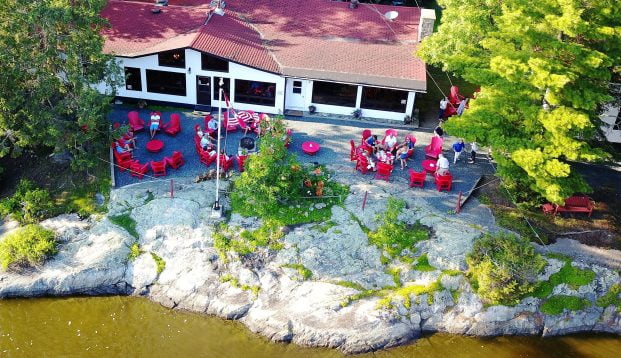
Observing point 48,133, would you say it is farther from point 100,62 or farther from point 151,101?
point 151,101

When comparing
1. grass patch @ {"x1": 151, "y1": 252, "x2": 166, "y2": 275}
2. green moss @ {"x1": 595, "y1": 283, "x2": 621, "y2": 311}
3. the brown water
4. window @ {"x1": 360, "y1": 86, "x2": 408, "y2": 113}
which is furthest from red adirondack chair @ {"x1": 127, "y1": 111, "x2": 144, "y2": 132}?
green moss @ {"x1": 595, "y1": 283, "x2": 621, "y2": 311}

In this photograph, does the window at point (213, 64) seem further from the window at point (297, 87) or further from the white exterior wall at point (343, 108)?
the window at point (297, 87)

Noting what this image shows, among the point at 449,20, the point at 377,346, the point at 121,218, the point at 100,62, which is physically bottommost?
the point at 377,346

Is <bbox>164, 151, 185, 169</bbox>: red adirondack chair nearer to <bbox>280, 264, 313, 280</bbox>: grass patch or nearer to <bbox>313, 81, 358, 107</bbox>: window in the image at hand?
<bbox>280, 264, 313, 280</bbox>: grass patch

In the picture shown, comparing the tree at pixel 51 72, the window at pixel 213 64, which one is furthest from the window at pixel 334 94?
the tree at pixel 51 72

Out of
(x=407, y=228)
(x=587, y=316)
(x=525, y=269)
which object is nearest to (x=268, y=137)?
(x=407, y=228)

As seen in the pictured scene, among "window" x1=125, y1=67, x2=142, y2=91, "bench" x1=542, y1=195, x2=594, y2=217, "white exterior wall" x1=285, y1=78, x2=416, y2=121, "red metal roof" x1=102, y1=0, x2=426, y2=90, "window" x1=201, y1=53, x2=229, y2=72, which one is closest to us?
"bench" x1=542, y1=195, x2=594, y2=217
